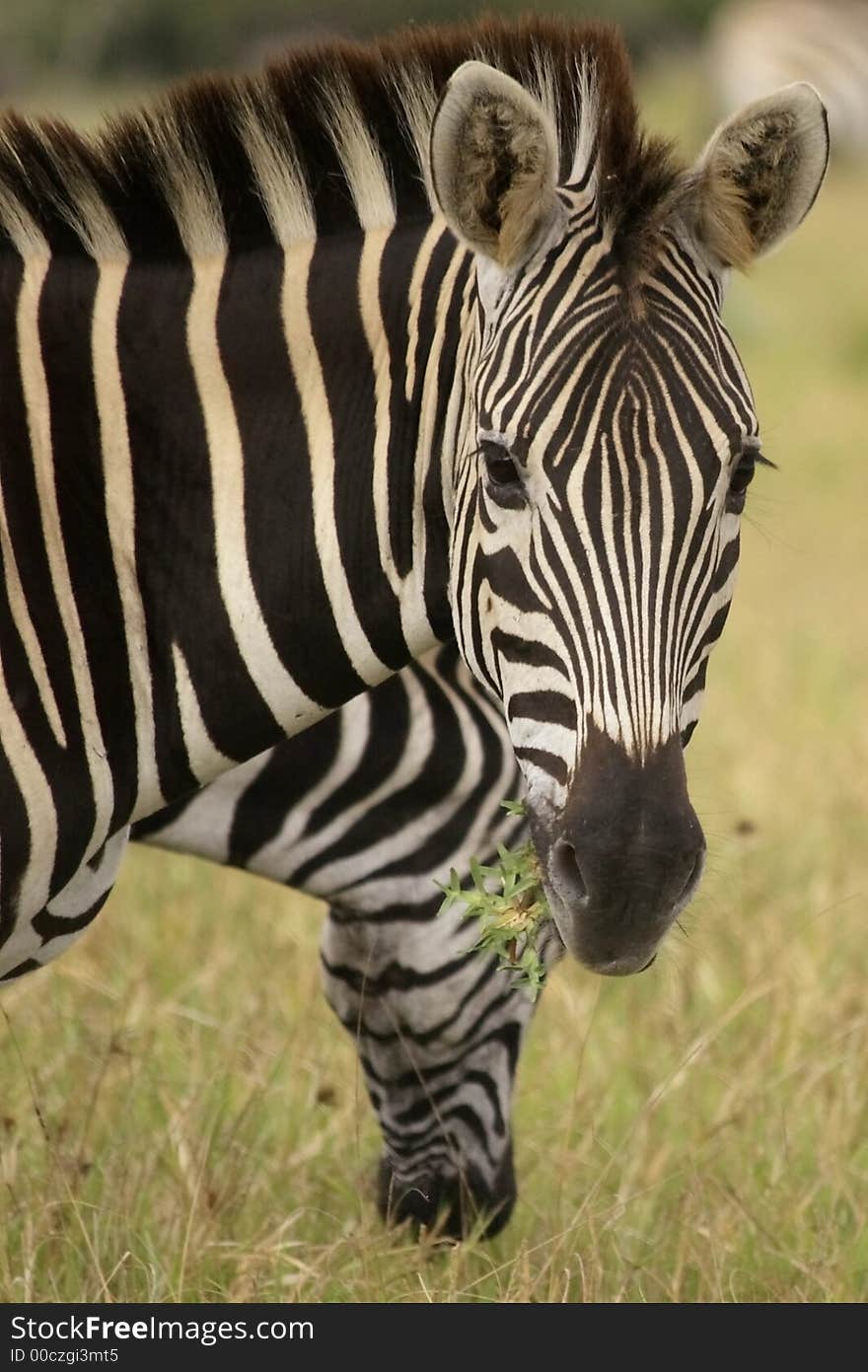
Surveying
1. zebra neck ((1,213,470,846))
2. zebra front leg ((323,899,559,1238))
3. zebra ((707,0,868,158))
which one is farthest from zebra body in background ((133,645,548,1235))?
zebra ((707,0,868,158))

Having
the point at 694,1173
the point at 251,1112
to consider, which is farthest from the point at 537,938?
the point at 251,1112

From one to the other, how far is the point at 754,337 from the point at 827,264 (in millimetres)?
5930

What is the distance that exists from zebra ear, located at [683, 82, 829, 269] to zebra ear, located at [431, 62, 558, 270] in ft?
0.89

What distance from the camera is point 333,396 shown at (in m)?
3.37

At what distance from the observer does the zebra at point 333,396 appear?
3.01 meters

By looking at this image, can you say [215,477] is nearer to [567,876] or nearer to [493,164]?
[493,164]

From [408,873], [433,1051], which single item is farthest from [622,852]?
[433,1051]

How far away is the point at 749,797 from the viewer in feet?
25.0

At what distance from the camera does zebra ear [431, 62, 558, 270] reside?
295 centimetres

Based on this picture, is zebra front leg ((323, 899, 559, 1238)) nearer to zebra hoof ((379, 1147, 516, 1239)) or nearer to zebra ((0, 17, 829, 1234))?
zebra hoof ((379, 1147, 516, 1239))

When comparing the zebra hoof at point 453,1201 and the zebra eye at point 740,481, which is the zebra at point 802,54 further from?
the zebra eye at point 740,481

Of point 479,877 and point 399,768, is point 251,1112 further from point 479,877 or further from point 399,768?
point 479,877
